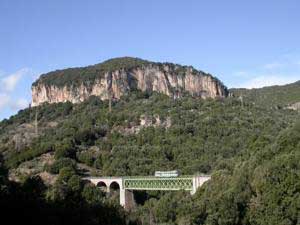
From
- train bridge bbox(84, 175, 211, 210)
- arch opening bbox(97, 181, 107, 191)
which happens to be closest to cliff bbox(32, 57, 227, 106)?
arch opening bbox(97, 181, 107, 191)

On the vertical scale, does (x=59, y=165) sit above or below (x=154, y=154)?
below

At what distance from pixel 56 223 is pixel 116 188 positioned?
53.5 m

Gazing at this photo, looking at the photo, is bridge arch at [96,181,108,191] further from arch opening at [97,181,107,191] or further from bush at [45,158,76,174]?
bush at [45,158,76,174]

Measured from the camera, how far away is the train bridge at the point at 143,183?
88.8m

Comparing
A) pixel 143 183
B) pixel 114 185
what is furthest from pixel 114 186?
pixel 143 183

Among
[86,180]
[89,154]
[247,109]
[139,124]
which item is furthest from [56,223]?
[247,109]

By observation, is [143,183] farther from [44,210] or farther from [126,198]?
[44,210]

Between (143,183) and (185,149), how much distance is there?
81.1 feet

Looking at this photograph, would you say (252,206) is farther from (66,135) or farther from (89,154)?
(66,135)

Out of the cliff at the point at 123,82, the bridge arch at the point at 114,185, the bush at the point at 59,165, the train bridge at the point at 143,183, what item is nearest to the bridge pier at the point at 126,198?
the train bridge at the point at 143,183

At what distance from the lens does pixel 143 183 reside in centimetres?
9688

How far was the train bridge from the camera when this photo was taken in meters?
88.8

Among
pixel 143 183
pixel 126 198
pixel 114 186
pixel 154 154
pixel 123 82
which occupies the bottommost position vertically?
pixel 126 198

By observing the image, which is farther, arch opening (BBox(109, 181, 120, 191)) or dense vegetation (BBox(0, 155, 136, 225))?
arch opening (BBox(109, 181, 120, 191))
